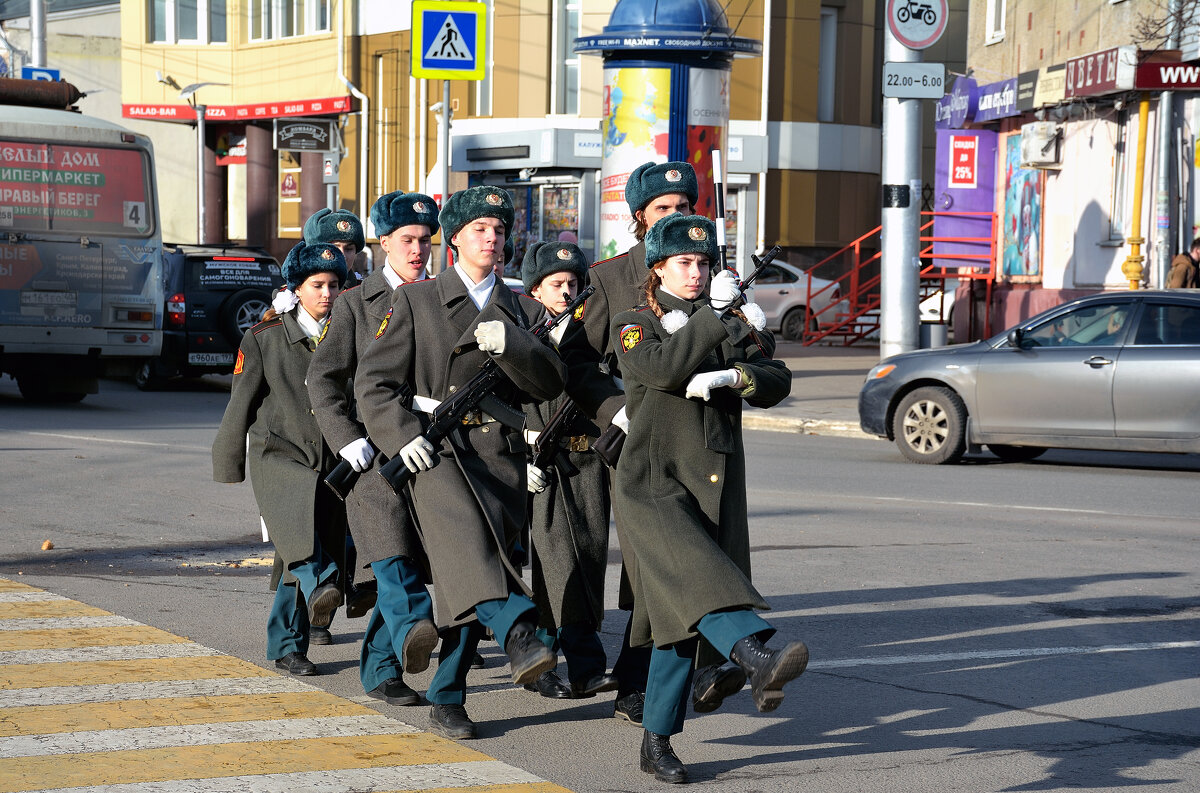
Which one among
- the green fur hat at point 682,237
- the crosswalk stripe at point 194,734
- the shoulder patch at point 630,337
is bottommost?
the crosswalk stripe at point 194,734

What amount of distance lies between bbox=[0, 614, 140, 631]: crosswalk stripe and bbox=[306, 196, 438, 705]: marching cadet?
1.68m

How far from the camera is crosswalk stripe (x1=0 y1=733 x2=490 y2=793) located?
5.10 meters

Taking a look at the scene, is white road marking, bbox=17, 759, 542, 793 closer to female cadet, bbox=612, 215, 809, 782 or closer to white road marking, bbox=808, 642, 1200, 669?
female cadet, bbox=612, 215, 809, 782

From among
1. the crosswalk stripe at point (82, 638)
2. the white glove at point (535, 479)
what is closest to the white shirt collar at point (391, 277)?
the white glove at point (535, 479)

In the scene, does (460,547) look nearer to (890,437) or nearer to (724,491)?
(724,491)

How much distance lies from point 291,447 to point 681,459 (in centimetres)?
213

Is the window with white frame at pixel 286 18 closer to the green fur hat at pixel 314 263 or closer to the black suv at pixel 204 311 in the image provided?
the black suv at pixel 204 311

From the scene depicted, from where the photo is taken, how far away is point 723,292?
5.28 meters

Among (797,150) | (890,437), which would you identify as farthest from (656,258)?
(797,150)

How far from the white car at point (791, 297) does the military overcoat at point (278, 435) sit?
2519 centimetres

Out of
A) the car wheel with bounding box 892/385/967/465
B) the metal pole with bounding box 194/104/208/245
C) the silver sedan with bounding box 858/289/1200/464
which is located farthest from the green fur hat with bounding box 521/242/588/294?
the metal pole with bounding box 194/104/208/245

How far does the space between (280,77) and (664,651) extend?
38305mm

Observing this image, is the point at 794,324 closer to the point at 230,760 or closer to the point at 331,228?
the point at 331,228

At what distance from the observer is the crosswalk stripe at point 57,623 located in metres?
7.33
